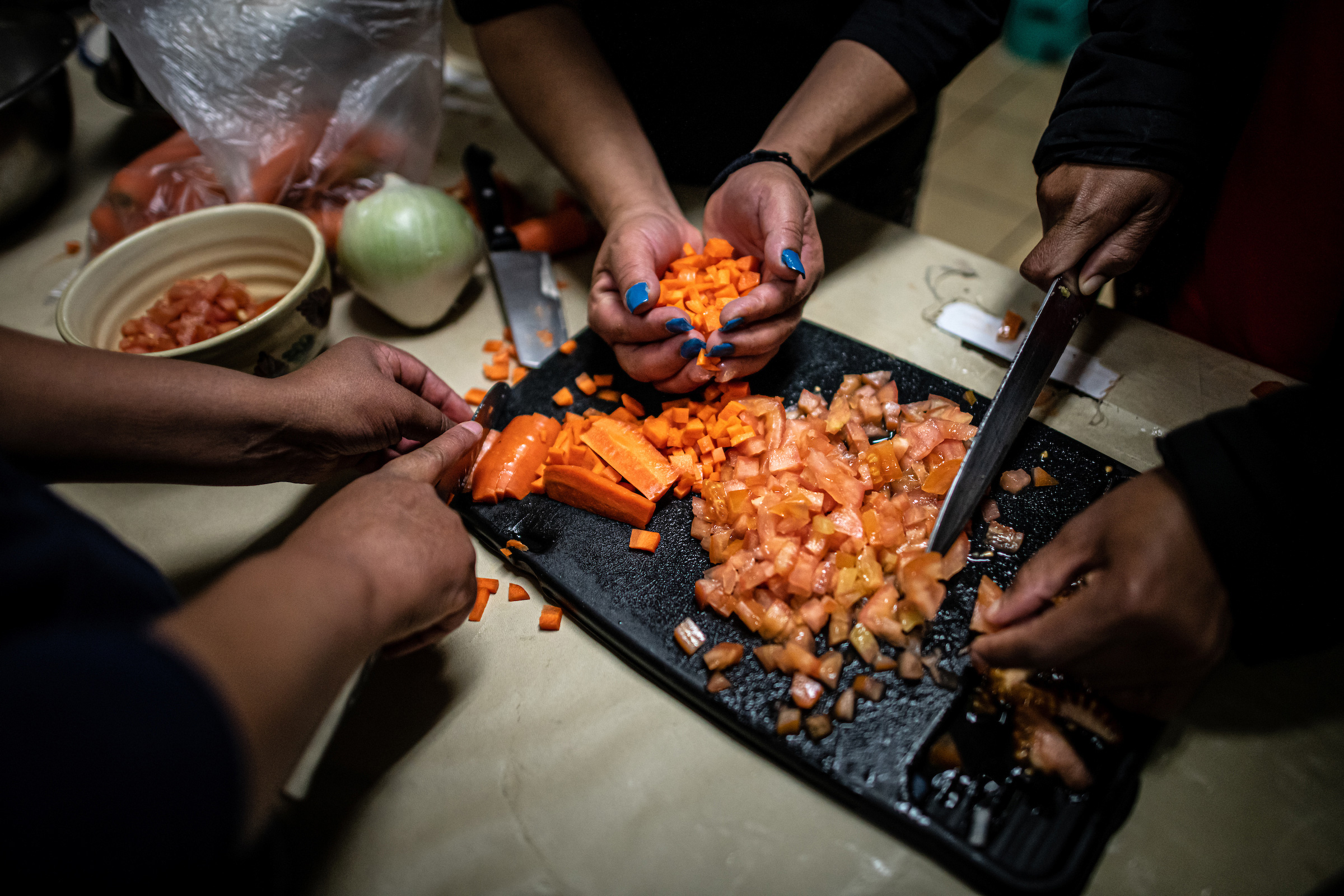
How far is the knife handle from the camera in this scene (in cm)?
185

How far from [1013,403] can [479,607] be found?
3.36ft

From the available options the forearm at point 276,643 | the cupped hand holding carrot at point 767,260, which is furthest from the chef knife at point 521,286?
the forearm at point 276,643

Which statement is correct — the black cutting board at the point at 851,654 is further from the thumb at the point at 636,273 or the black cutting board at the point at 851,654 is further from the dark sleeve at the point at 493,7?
the dark sleeve at the point at 493,7

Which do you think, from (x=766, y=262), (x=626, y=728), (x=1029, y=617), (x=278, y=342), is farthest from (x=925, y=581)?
(x=278, y=342)

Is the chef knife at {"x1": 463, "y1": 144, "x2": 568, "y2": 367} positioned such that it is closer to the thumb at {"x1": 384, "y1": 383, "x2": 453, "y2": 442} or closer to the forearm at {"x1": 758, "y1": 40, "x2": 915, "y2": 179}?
the thumb at {"x1": 384, "y1": 383, "x2": 453, "y2": 442}

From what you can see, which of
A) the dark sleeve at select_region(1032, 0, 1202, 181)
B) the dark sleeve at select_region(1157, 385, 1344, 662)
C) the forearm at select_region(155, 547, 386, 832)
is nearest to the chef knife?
the forearm at select_region(155, 547, 386, 832)

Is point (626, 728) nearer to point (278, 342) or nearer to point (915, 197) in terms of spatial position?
point (278, 342)

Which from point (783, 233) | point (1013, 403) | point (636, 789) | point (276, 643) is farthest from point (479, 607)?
point (1013, 403)

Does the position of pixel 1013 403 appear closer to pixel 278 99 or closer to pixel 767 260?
pixel 767 260

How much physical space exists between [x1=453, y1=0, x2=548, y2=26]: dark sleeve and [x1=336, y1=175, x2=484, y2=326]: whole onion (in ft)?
1.43

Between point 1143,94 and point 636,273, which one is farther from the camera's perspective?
point 636,273

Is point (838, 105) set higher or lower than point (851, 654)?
higher

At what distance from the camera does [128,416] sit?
3.34 feet

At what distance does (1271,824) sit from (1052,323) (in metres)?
0.83
